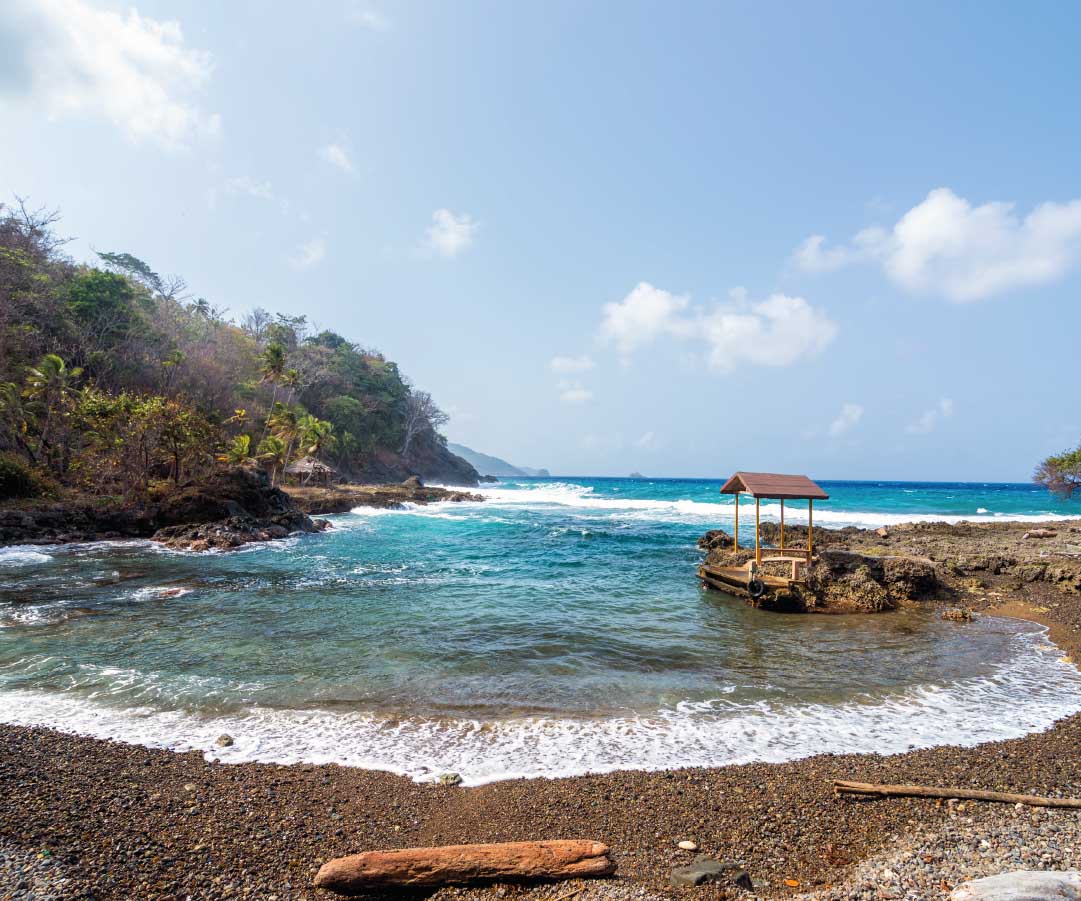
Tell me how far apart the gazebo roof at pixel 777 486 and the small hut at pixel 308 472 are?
43.5m

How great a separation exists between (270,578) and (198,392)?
37254 millimetres

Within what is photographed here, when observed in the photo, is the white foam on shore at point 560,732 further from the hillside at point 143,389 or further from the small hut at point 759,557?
the hillside at point 143,389

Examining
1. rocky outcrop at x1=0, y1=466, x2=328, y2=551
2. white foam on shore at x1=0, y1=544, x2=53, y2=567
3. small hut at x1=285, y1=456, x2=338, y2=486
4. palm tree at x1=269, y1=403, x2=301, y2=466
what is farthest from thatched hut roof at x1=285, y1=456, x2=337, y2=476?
white foam on shore at x1=0, y1=544, x2=53, y2=567

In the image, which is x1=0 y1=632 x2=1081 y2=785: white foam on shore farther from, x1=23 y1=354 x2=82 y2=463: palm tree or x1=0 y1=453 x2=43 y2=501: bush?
x1=23 y1=354 x2=82 y2=463: palm tree

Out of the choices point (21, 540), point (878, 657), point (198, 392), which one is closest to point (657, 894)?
point (878, 657)

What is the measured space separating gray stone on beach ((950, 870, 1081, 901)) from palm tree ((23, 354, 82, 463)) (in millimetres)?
36318

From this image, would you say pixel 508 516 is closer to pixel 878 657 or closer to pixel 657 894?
pixel 878 657

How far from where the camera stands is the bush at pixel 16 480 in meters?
22.7

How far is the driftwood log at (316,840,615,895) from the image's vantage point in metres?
3.67

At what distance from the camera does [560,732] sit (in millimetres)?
6680

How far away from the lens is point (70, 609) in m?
11.7

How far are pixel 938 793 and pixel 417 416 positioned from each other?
269 ft

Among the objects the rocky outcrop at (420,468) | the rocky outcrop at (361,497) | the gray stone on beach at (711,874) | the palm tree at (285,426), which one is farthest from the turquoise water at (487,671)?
the rocky outcrop at (420,468)

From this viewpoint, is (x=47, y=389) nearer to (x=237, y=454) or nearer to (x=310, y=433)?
(x=237, y=454)
